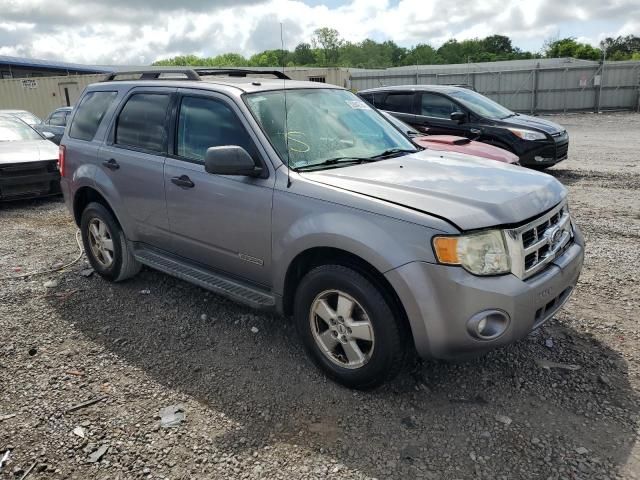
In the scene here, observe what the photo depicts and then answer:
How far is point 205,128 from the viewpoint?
12.7 ft

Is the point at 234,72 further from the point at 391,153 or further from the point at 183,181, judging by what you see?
the point at 391,153

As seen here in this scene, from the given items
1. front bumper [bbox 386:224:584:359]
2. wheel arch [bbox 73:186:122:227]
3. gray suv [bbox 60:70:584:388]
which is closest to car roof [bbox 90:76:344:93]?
gray suv [bbox 60:70:584:388]

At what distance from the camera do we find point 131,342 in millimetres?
3947

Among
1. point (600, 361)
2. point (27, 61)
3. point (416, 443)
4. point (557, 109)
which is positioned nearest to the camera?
point (416, 443)

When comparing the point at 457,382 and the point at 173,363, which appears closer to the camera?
the point at 457,382

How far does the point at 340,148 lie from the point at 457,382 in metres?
1.75

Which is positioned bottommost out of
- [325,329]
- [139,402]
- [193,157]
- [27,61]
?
[139,402]

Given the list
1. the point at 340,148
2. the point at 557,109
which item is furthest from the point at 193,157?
the point at 557,109

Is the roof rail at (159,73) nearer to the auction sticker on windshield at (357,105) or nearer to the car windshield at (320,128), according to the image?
the car windshield at (320,128)

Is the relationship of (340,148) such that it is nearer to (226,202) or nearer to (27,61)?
(226,202)

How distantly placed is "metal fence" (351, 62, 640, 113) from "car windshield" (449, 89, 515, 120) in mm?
15877

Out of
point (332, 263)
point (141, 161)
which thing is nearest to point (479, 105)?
point (141, 161)

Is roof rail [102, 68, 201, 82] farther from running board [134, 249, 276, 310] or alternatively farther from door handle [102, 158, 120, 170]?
running board [134, 249, 276, 310]

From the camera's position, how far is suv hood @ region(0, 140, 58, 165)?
861 cm
